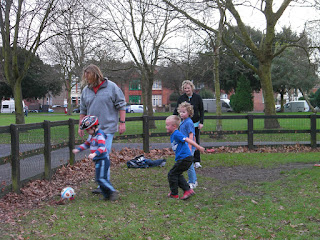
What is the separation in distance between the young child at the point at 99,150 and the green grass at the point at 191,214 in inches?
8.1

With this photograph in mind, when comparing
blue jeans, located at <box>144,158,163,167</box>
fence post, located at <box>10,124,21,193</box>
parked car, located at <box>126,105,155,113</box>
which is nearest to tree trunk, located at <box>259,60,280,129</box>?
blue jeans, located at <box>144,158,163,167</box>

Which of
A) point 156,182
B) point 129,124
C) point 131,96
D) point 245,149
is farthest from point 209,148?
point 131,96

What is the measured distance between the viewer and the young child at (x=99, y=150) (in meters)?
5.86

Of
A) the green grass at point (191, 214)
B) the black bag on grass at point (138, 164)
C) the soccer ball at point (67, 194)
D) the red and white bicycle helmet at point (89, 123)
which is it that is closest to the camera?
the green grass at point (191, 214)

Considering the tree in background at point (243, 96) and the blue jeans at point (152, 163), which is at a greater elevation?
the tree in background at point (243, 96)

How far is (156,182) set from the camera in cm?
784

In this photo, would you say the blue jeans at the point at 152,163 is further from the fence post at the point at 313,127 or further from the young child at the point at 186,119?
the fence post at the point at 313,127

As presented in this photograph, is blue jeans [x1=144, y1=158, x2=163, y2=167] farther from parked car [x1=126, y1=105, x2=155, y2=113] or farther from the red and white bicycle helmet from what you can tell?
parked car [x1=126, y1=105, x2=155, y2=113]

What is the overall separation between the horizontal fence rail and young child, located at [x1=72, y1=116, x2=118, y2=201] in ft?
5.01

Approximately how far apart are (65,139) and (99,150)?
368 cm

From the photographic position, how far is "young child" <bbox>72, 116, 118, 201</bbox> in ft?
19.2

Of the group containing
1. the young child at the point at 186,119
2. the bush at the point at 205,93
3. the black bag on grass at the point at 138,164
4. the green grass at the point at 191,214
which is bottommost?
the green grass at the point at 191,214

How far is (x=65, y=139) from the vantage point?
30.3 ft

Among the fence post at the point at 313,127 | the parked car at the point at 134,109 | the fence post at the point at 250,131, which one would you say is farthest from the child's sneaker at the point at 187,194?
the parked car at the point at 134,109
